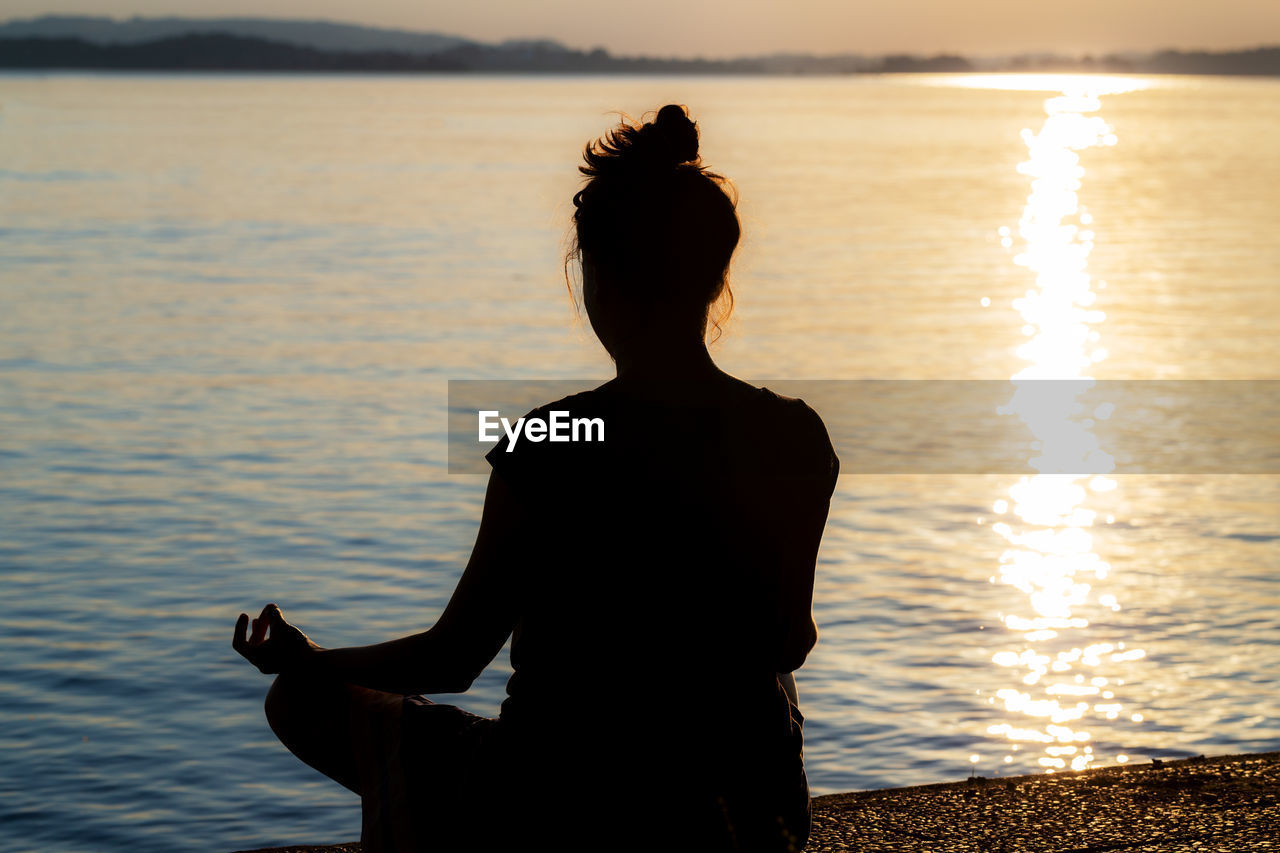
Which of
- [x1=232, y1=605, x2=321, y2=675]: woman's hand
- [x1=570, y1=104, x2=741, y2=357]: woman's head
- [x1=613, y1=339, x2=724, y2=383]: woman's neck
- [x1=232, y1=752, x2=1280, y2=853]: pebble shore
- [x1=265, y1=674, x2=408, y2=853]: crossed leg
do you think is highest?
[x1=570, y1=104, x2=741, y2=357]: woman's head

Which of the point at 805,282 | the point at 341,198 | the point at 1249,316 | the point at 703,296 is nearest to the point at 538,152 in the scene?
the point at 341,198

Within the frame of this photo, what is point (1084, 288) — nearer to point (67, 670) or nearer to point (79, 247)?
point (79, 247)

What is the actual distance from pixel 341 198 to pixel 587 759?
124ft

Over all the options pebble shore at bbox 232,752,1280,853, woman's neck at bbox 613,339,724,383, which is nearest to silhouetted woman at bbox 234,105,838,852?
woman's neck at bbox 613,339,724,383

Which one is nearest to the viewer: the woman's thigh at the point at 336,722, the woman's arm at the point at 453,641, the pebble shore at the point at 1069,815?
the woman's arm at the point at 453,641

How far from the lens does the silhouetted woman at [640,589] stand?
95.7 inches

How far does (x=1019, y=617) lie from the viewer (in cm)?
856

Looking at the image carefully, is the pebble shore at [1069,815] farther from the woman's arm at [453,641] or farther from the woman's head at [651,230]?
the woman's head at [651,230]

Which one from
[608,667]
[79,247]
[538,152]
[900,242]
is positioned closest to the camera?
[608,667]

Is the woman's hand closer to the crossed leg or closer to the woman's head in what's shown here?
the crossed leg

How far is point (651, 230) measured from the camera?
96.1 inches

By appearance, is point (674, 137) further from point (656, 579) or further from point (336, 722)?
point (336, 722)

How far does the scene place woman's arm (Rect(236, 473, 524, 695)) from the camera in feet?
7.93

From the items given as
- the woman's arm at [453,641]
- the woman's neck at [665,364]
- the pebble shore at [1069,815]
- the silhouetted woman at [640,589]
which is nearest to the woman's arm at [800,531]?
the silhouetted woman at [640,589]
